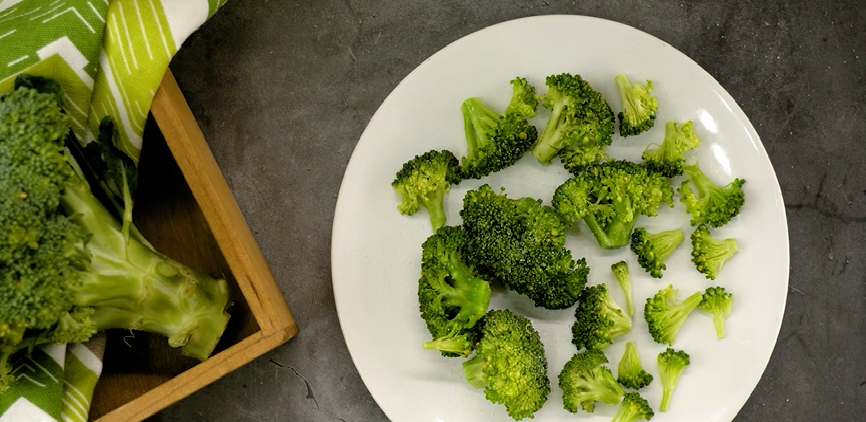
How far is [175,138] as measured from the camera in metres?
1.36

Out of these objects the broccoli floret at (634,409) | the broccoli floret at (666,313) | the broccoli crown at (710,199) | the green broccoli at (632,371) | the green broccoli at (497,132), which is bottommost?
the broccoli floret at (634,409)

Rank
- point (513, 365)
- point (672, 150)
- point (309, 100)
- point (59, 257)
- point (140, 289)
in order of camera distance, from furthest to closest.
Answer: point (309, 100) < point (672, 150) < point (513, 365) < point (140, 289) < point (59, 257)

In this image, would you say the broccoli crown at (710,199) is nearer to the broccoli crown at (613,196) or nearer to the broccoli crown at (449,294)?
the broccoli crown at (613,196)

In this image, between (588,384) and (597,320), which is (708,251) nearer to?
(597,320)

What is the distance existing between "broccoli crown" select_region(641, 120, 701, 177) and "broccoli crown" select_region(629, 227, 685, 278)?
0.51 feet

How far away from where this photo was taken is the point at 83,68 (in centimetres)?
140


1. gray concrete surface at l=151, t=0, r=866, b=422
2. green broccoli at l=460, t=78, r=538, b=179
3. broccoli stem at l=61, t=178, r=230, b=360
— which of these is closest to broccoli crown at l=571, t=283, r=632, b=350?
green broccoli at l=460, t=78, r=538, b=179

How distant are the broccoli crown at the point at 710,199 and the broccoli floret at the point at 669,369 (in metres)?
0.33

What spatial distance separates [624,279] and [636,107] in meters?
0.43

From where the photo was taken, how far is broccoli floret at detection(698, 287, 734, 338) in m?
1.61

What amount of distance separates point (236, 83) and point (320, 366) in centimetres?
83

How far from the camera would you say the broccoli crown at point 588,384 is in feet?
5.17

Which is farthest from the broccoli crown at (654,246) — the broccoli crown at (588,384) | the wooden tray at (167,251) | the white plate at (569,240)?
the wooden tray at (167,251)

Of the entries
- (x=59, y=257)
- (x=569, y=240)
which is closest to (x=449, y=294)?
(x=569, y=240)
